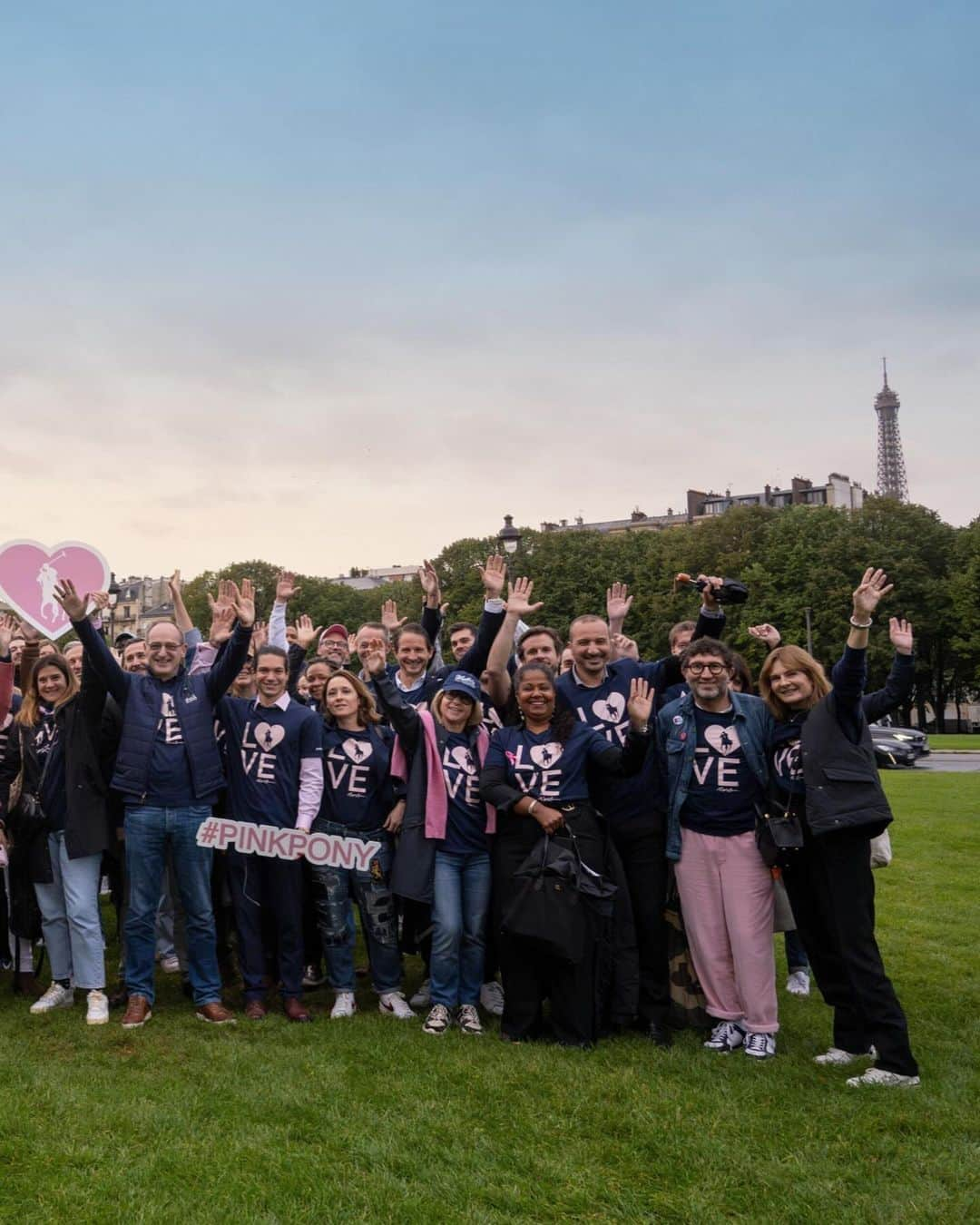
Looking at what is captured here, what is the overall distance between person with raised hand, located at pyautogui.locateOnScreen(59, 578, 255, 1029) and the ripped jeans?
2.29ft

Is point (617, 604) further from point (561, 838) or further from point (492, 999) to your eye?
point (492, 999)

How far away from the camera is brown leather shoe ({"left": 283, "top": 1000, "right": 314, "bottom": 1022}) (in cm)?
661

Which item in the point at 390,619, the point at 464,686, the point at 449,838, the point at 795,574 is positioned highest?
the point at 795,574

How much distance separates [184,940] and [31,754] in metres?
1.59

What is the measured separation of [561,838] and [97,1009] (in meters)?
3.03

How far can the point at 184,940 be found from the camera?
23.5 feet

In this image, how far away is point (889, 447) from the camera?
142 m

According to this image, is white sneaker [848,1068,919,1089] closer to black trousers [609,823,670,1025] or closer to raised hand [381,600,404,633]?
black trousers [609,823,670,1025]

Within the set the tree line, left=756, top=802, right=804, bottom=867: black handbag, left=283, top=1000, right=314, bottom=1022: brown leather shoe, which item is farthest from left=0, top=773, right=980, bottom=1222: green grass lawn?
the tree line

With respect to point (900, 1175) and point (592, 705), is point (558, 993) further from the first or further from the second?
point (900, 1175)

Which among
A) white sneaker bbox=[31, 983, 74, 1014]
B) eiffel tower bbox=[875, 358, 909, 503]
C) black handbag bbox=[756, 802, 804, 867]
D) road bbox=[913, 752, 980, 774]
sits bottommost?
road bbox=[913, 752, 980, 774]

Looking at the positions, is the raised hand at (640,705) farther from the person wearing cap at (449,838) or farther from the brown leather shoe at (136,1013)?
the brown leather shoe at (136,1013)

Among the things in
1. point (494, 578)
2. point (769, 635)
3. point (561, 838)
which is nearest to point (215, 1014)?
point (561, 838)

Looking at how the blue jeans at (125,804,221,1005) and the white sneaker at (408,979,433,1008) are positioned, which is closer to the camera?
the blue jeans at (125,804,221,1005)
